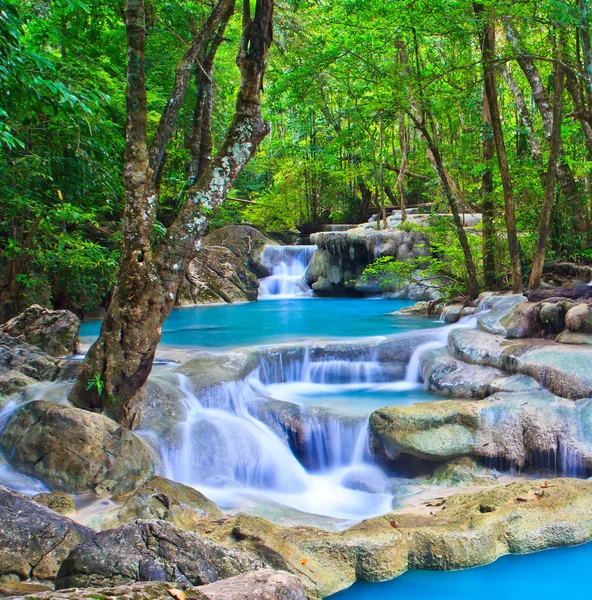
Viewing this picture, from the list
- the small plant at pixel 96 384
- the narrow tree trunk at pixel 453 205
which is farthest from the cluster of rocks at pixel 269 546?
the narrow tree trunk at pixel 453 205

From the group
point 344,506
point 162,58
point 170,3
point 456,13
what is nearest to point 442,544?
point 344,506

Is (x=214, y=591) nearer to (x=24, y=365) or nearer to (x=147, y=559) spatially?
(x=147, y=559)

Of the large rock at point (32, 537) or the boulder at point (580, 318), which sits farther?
the boulder at point (580, 318)

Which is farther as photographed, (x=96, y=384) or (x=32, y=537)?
(x=96, y=384)

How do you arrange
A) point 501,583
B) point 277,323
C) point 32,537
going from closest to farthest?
point 32,537 → point 501,583 → point 277,323

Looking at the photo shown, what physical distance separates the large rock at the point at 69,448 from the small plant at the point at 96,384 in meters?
0.34

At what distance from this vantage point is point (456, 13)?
8.52 m

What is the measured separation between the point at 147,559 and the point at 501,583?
275cm

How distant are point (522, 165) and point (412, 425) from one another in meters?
8.35

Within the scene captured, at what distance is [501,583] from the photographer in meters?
4.16

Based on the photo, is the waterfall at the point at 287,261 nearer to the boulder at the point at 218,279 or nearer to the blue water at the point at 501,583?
the boulder at the point at 218,279

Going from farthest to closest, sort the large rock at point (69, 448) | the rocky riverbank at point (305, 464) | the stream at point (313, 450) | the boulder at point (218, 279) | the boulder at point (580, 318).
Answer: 1. the boulder at point (218, 279)
2. the boulder at point (580, 318)
3. the large rock at point (69, 448)
4. the stream at point (313, 450)
5. the rocky riverbank at point (305, 464)

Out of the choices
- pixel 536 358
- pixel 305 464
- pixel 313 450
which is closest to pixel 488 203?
pixel 536 358

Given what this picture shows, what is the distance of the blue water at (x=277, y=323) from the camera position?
456 inches
